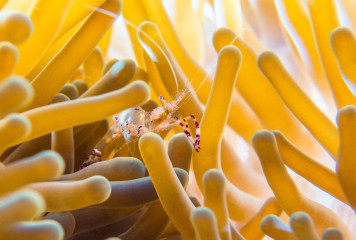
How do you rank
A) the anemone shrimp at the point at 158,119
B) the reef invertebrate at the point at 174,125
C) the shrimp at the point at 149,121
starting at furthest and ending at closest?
the shrimp at the point at 149,121 < the anemone shrimp at the point at 158,119 < the reef invertebrate at the point at 174,125

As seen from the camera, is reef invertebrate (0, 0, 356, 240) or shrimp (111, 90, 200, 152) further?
shrimp (111, 90, 200, 152)

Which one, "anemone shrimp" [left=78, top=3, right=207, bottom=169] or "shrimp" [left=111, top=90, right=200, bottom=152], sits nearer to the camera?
"anemone shrimp" [left=78, top=3, right=207, bottom=169]

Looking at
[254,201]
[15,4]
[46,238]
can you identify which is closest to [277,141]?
[254,201]

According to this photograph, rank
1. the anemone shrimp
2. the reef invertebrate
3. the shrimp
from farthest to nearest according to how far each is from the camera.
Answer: the shrimp
the anemone shrimp
the reef invertebrate

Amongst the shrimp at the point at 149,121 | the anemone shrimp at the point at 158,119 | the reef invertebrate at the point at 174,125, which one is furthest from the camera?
the shrimp at the point at 149,121

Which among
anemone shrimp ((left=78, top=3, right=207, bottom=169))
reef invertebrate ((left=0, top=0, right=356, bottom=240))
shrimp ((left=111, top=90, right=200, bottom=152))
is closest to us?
reef invertebrate ((left=0, top=0, right=356, bottom=240))

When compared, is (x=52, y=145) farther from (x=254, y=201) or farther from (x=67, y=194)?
(x=254, y=201)

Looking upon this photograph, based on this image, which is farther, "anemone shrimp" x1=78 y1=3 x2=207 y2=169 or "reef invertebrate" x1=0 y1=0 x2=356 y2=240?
"anemone shrimp" x1=78 y1=3 x2=207 y2=169

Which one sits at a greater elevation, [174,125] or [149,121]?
[149,121]
